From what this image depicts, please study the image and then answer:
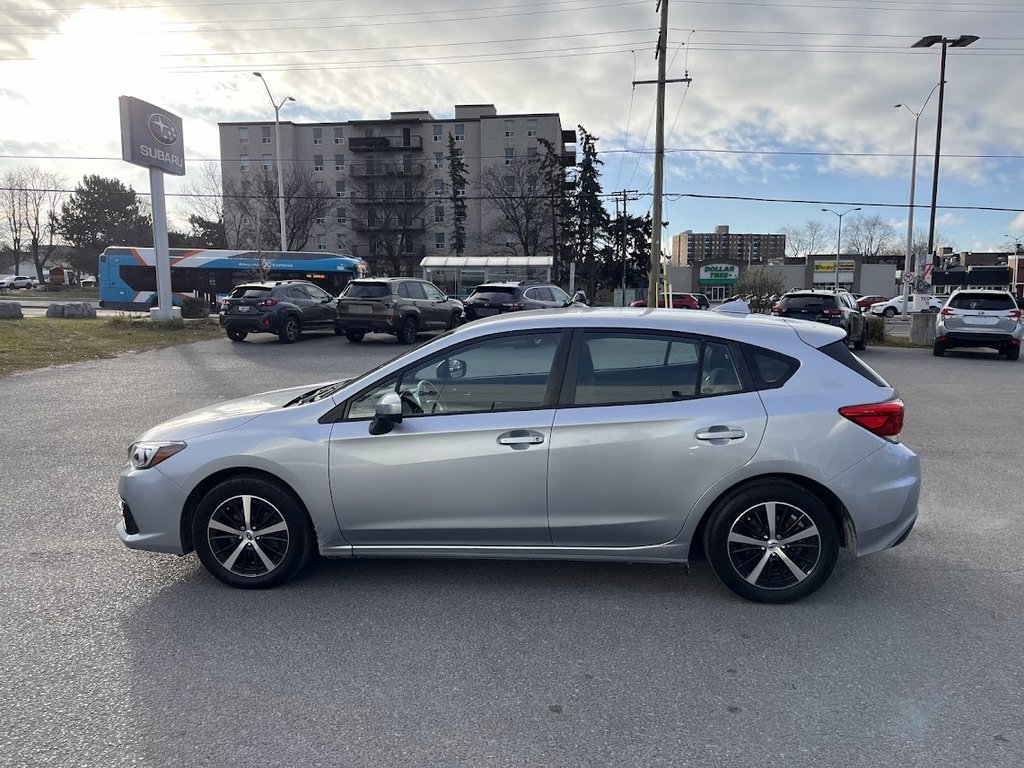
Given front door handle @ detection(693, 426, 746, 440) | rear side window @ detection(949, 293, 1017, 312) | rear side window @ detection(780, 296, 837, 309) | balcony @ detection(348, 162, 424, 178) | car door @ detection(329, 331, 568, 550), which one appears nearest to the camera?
front door handle @ detection(693, 426, 746, 440)

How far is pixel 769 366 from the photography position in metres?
3.85

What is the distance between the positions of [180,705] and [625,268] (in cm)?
6030

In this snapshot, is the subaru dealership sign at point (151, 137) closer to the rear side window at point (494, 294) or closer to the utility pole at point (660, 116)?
the rear side window at point (494, 294)

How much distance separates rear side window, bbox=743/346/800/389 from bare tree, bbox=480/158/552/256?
59.9 m

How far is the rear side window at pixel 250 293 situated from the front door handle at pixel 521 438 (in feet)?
57.2

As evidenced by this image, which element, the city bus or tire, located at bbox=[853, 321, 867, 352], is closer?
tire, located at bbox=[853, 321, 867, 352]

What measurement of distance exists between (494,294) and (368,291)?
387cm

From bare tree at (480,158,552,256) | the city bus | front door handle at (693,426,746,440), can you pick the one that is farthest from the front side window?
bare tree at (480,158,552,256)

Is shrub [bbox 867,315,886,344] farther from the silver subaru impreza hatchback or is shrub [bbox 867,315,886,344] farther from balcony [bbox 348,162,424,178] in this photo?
balcony [bbox 348,162,424,178]

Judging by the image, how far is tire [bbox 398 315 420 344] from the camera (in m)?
19.3

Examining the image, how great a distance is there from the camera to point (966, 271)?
223ft

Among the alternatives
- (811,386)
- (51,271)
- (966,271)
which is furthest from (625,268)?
(51,271)

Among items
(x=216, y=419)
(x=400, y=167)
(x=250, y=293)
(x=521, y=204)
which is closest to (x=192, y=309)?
(x=250, y=293)

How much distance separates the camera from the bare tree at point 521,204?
63.4 m
